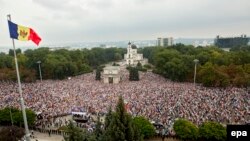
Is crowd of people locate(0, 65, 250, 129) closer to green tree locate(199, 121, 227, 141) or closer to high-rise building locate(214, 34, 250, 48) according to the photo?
green tree locate(199, 121, 227, 141)

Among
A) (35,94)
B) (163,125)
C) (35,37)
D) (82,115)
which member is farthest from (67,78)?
(35,37)

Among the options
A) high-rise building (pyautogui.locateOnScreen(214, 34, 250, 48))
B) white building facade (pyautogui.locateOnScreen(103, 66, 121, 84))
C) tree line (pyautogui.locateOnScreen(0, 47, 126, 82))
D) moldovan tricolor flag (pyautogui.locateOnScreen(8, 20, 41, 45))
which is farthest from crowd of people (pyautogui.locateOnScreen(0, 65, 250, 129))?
high-rise building (pyautogui.locateOnScreen(214, 34, 250, 48))

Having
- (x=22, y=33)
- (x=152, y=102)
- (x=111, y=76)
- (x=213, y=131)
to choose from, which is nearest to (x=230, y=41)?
(x=111, y=76)

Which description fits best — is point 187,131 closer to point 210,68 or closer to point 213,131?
point 213,131

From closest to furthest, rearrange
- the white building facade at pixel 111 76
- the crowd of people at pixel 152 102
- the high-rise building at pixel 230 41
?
the crowd of people at pixel 152 102 < the white building facade at pixel 111 76 < the high-rise building at pixel 230 41

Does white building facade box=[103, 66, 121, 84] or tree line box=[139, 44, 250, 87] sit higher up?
tree line box=[139, 44, 250, 87]

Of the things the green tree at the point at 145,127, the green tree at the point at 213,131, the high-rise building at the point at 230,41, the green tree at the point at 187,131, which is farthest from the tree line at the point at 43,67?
the high-rise building at the point at 230,41

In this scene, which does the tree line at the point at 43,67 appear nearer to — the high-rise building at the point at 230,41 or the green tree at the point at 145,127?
the green tree at the point at 145,127
